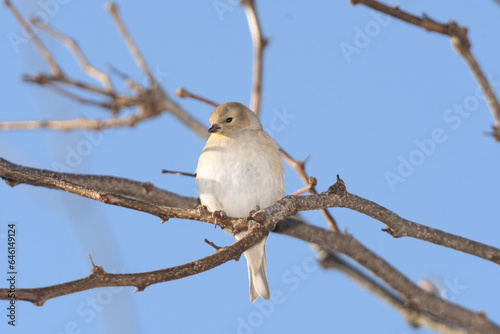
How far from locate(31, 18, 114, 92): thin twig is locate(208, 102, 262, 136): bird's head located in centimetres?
141

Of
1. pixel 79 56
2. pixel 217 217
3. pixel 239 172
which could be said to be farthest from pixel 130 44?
pixel 217 217

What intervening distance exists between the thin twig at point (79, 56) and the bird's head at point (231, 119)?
1408 mm

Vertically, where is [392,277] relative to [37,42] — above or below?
below

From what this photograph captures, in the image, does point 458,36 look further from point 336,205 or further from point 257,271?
point 257,271

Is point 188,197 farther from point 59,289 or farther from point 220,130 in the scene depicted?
point 59,289

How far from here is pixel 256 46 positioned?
5.25 metres

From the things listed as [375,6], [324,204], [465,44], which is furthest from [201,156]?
[465,44]

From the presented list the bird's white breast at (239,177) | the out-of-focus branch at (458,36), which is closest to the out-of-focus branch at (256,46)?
the bird's white breast at (239,177)

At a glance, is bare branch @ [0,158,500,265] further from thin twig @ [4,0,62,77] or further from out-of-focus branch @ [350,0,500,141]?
thin twig @ [4,0,62,77]

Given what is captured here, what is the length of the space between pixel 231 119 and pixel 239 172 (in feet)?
2.22

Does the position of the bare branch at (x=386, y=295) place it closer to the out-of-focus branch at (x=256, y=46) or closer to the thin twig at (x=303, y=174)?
the thin twig at (x=303, y=174)

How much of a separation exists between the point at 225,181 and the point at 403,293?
1.71 meters

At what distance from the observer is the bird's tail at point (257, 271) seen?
476cm

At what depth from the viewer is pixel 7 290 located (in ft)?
7.81
